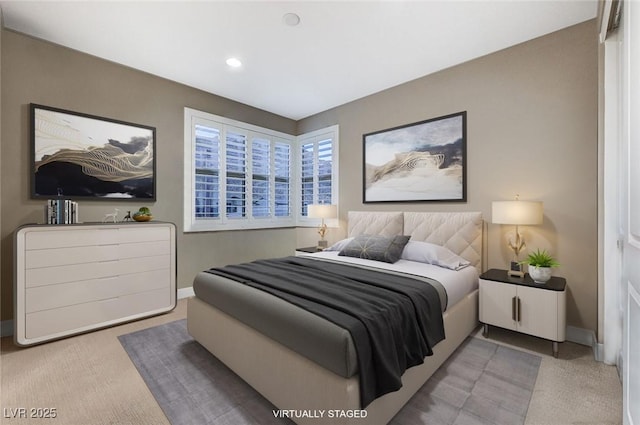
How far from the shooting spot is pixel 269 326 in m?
1.70

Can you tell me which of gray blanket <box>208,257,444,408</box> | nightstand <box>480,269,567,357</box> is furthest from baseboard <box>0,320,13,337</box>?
nightstand <box>480,269,567,357</box>

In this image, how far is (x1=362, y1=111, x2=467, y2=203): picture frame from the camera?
10.5ft

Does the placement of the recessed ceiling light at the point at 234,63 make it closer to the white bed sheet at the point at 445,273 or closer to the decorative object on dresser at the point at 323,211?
the decorative object on dresser at the point at 323,211

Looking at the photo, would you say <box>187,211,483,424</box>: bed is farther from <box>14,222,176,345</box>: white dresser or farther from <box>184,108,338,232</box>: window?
<box>184,108,338,232</box>: window

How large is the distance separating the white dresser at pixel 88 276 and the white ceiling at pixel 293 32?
5.97ft

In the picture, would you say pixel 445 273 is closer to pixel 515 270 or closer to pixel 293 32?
pixel 515 270

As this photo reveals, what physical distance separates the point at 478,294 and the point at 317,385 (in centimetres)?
203

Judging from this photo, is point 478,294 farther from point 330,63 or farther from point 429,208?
point 330,63

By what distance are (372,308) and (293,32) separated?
2490mm

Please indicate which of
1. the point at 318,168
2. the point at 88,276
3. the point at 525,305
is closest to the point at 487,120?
the point at 525,305

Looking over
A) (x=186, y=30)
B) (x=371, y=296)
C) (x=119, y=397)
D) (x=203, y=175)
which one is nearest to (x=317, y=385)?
(x=371, y=296)

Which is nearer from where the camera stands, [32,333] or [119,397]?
[119,397]

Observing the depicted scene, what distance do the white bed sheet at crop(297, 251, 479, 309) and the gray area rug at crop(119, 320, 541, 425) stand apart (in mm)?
479

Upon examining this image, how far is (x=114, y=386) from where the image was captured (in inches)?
74.7
